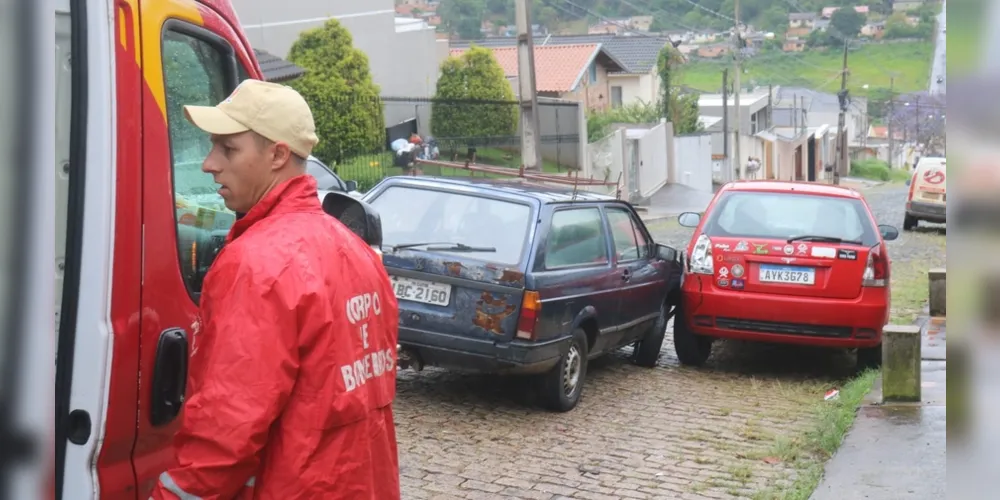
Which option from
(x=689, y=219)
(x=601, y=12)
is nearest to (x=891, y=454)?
Answer: (x=689, y=219)

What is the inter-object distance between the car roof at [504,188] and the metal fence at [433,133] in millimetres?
9619

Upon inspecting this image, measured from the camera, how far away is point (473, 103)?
2877 centimetres

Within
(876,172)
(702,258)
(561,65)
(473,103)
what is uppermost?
(561,65)

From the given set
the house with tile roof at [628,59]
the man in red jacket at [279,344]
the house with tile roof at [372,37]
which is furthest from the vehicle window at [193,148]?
the house with tile roof at [628,59]

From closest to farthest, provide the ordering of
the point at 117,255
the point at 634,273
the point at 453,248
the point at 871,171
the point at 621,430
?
the point at 117,255 → the point at 453,248 → the point at 621,430 → the point at 634,273 → the point at 871,171

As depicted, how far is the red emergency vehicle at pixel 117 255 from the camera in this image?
2623mm

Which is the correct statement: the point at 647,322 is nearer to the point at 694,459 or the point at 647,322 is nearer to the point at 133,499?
the point at 694,459

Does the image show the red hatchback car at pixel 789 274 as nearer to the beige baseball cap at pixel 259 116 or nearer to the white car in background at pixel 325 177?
the white car in background at pixel 325 177

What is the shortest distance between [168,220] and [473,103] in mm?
26079

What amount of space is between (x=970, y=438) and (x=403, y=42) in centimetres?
3290

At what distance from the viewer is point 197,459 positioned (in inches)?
99.1

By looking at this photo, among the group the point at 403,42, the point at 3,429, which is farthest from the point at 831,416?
the point at 403,42

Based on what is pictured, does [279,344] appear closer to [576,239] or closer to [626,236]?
[576,239]

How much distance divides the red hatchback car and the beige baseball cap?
23.2 feet
